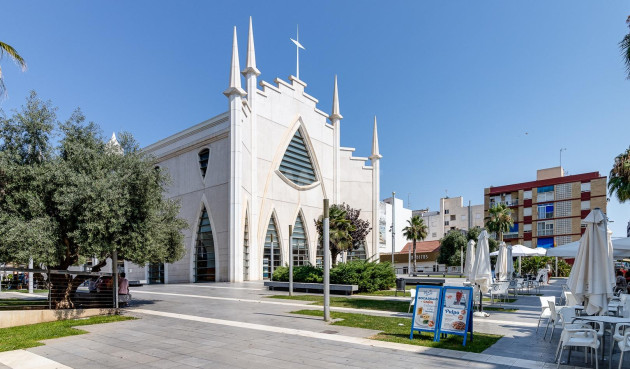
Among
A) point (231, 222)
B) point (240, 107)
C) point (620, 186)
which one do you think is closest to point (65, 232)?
point (231, 222)

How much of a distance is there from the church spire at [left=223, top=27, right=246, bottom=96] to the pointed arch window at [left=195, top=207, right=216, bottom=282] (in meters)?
9.94

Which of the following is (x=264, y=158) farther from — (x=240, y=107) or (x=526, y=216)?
(x=526, y=216)

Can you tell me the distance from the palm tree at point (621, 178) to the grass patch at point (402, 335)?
1638 cm

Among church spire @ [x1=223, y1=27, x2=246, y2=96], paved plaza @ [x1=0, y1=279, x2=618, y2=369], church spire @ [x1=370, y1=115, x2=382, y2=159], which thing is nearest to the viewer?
paved plaza @ [x1=0, y1=279, x2=618, y2=369]

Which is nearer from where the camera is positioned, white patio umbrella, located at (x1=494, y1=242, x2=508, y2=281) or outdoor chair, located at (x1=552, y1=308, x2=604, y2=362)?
outdoor chair, located at (x1=552, y1=308, x2=604, y2=362)

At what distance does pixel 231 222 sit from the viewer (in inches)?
1193

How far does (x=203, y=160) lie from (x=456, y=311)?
93.8 feet

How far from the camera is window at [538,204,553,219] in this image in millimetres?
61156

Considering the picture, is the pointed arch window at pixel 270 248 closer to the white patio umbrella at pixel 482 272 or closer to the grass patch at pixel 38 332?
the grass patch at pixel 38 332

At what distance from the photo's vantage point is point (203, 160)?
111ft

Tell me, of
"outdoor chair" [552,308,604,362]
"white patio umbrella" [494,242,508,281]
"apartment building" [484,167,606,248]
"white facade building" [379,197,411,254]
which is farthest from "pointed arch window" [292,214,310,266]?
"white facade building" [379,197,411,254]

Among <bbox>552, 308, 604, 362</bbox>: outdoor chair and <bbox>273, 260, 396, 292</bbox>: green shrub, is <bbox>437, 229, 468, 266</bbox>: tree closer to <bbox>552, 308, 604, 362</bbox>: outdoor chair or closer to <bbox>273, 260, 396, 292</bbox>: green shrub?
<bbox>273, 260, 396, 292</bbox>: green shrub

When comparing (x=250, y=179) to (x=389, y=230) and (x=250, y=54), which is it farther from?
(x=389, y=230)

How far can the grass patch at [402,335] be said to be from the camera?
323 inches
